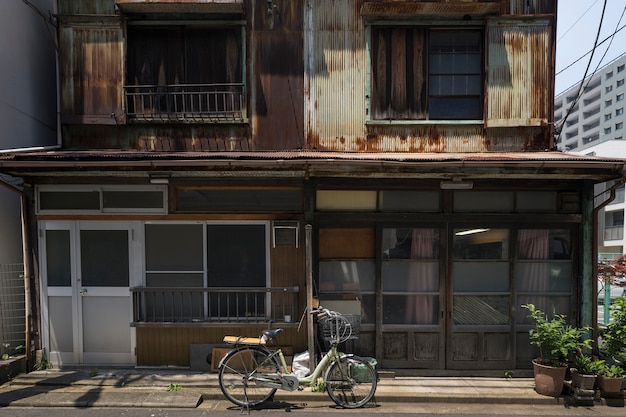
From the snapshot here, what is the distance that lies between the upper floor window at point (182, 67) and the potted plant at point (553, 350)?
6.22m

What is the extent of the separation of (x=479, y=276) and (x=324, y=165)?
3.38 meters

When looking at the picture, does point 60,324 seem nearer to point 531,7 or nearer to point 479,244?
point 479,244

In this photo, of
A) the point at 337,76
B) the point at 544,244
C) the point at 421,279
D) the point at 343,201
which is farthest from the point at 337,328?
the point at 337,76

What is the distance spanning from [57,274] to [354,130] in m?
5.90

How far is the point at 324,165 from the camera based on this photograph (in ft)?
18.4

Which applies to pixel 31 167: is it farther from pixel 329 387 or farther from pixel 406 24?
pixel 406 24

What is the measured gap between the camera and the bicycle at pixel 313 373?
17.3ft

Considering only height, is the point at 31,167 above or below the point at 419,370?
above

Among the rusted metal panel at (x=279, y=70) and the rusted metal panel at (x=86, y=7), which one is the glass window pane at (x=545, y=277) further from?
the rusted metal panel at (x=86, y=7)

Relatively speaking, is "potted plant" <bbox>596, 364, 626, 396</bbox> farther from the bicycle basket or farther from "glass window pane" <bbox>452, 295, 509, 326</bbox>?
the bicycle basket

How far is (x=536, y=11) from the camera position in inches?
269

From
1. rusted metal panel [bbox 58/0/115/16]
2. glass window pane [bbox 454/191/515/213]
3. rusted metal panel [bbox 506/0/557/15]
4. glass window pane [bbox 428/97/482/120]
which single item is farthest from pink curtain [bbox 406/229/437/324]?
rusted metal panel [bbox 58/0/115/16]

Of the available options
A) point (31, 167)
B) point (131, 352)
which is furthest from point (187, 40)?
point (131, 352)

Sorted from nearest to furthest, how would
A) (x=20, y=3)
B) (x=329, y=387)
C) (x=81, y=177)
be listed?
(x=329, y=387) → (x=81, y=177) → (x=20, y=3)
